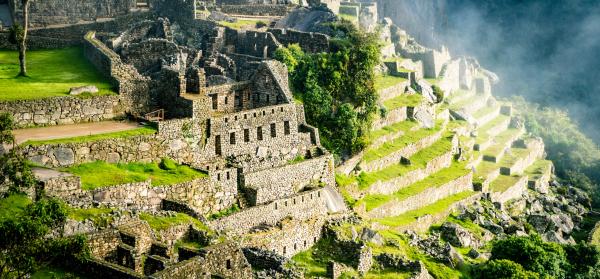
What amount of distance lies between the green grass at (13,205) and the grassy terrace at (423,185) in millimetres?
24914

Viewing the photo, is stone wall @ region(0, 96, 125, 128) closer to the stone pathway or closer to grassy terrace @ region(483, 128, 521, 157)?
the stone pathway

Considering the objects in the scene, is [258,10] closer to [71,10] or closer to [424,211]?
[71,10]

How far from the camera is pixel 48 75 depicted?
179 feet

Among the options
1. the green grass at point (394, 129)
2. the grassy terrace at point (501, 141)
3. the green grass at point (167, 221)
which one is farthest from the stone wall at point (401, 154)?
the green grass at point (167, 221)

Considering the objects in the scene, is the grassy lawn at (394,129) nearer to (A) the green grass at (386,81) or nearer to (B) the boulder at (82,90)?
(A) the green grass at (386,81)

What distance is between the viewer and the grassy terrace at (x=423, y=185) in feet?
199

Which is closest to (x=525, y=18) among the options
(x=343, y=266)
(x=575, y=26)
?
(x=575, y=26)

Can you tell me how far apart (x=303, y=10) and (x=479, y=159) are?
70.9 ft

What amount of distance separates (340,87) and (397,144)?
8822 millimetres

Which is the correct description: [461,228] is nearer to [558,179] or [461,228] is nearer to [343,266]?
[343,266]

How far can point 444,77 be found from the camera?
9294cm

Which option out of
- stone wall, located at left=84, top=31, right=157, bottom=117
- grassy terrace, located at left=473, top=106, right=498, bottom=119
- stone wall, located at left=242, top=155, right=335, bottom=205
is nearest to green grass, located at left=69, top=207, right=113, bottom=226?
stone wall, located at left=242, top=155, right=335, bottom=205

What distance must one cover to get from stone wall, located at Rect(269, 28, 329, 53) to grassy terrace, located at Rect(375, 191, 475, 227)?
446 inches

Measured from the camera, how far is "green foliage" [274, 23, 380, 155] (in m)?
59.8
